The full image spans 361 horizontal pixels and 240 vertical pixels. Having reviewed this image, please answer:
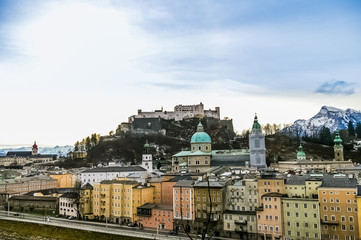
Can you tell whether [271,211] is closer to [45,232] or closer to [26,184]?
[45,232]

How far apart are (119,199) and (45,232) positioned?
467 inches

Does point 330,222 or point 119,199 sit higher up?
point 119,199

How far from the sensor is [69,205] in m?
59.1

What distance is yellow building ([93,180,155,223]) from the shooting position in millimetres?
52812

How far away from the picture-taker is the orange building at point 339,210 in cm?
3819

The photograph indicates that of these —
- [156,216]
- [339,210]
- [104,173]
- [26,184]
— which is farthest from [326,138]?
[26,184]

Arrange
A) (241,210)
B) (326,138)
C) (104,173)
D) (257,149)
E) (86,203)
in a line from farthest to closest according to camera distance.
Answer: (326,138)
(104,173)
(257,149)
(86,203)
(241,210)

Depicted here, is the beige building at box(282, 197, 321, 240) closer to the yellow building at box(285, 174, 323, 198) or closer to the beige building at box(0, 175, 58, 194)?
the yellow building at box(285, 174, 323, 198)

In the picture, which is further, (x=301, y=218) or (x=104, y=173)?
(x=104, y=173)

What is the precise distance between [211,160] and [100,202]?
29.9 m

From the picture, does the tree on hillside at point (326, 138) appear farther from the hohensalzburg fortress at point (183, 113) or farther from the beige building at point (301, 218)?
the beige building at point (301, 218)

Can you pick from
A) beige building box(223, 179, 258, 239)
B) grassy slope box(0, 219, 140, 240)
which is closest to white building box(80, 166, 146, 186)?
grassy slope box(0, 219, 140, 240)

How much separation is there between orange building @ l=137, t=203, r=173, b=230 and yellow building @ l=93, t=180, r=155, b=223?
2156 mm

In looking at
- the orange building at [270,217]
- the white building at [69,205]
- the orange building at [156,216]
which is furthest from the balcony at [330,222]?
the white building at [69,205]
